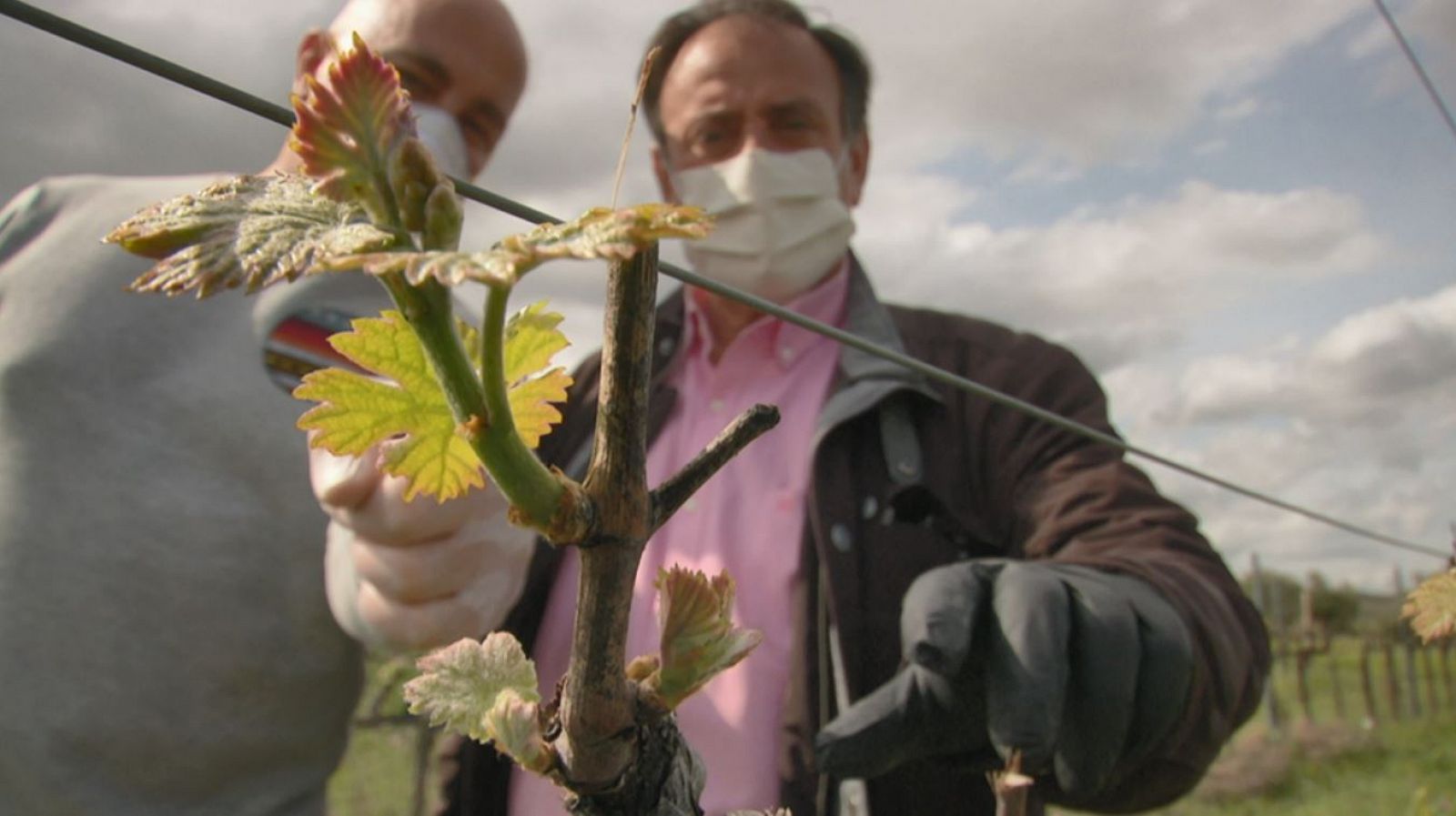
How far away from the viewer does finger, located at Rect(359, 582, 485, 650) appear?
117 centimetres

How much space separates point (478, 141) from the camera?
197 centimetres

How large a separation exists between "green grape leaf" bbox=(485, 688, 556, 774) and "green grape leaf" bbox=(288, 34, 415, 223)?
0.12 meters

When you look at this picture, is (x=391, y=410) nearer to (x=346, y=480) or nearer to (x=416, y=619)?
(x=346, y=480)

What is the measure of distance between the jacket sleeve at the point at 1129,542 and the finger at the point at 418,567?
66 centimetres

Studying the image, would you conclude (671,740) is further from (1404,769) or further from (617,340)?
(1404,769)

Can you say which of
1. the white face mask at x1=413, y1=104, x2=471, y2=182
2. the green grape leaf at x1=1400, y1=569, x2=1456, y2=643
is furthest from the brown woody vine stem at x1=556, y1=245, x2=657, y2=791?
the white face mask at x1=413, y1=104, x2=471, y2=182

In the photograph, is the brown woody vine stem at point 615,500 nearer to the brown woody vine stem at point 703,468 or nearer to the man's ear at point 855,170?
the brown woody vine stem at point 703,468

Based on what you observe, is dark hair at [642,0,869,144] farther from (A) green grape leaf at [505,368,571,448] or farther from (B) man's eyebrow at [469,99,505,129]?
(A) green grape leaf at [505,368,571,448]

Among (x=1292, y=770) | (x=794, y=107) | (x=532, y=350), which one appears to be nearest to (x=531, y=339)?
(x=532, y=350)

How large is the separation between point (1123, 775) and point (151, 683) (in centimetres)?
122

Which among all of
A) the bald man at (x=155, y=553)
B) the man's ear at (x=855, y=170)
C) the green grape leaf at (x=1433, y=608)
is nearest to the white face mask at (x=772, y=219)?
the man's ear at (x=855, y=170)

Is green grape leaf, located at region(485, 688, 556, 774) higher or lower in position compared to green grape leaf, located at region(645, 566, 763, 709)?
lower

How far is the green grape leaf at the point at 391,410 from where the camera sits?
0.96 ft

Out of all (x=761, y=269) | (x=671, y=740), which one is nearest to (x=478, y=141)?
(x=761, y=269)
